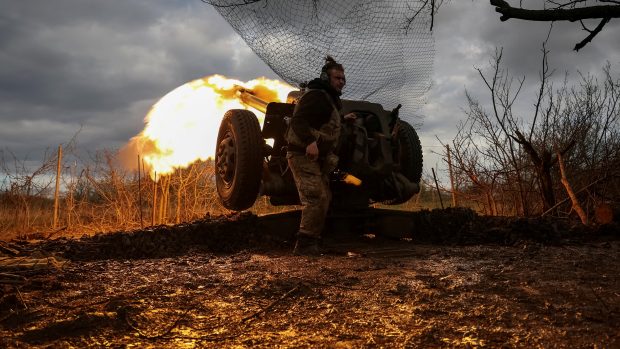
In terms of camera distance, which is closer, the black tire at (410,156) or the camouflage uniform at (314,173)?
the camouflage uniform at (314,173)

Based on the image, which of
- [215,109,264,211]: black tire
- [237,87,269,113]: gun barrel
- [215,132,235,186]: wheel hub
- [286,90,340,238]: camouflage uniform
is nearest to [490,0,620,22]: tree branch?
[286,90,340,238]: camouflage uniform

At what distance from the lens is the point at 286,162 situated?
586cm

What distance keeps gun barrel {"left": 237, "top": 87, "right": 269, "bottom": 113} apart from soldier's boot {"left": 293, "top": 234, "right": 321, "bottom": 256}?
2.41 m

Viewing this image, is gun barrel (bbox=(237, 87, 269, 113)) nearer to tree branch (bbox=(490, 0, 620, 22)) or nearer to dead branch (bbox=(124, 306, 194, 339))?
tree branch (bbox=(490, 0, 620, 22))

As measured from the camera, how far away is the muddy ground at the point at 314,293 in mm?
2297

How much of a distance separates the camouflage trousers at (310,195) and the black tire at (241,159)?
0.69 m

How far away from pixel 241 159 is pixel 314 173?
3.29 ft

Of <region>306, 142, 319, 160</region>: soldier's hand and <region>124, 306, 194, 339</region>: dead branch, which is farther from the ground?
<region>306, 142, 319, 160</region>: soldier's hand

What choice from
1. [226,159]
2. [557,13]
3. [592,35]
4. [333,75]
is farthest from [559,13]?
[226,159]

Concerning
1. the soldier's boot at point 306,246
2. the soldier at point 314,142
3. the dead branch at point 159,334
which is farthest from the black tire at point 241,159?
the dead branch at point 159,334

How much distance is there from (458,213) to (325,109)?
8.47 feet

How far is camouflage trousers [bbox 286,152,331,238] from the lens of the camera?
16.8ft

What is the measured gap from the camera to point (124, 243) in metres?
5.41

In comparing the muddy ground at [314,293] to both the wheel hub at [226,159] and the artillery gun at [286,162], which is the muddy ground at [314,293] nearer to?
the artillery gun at [286,162]
